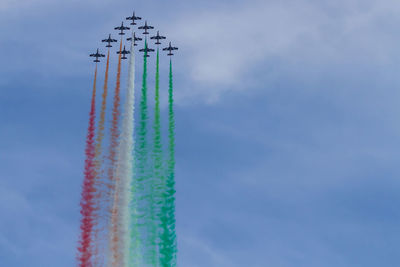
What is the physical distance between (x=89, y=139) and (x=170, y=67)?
19.4 m

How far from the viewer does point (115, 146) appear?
102688mm

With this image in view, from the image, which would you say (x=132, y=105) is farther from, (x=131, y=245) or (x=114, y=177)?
(x=131, y=245)

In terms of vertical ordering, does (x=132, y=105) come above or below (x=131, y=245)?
above

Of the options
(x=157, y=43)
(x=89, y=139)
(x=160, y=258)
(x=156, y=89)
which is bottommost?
(x=160, y=258)

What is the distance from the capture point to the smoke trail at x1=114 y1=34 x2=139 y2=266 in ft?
317

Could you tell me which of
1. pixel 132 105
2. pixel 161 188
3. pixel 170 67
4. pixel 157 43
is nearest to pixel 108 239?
pixel 161 188

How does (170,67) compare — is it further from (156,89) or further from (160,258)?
(160,258)

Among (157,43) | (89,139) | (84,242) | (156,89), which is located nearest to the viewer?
(84,242)

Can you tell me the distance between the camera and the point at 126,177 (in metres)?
101

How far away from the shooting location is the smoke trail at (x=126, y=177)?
9662 centimetres

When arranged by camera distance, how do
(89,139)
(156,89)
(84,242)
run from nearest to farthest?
(84,242), (89,139), (156,89)

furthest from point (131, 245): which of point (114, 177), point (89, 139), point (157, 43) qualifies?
point (157, 43)

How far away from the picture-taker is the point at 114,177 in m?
100

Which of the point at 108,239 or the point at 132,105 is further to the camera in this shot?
the point at 132,105
